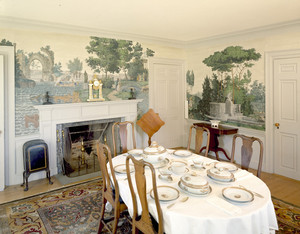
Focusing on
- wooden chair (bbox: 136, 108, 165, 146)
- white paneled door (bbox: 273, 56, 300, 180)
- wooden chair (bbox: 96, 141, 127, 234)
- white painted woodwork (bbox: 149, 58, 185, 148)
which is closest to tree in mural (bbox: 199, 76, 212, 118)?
white painted woodwork (bbox: 149, 58, 185, 148)

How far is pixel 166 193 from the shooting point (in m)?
2.04

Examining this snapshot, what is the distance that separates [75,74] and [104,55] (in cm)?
73

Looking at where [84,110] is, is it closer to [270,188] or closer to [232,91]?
[232,91]

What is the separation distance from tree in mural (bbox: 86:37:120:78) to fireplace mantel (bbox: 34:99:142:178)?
0.70m

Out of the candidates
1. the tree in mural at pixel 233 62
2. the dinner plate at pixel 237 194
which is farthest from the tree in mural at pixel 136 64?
the dinner plate at pixel 237 194

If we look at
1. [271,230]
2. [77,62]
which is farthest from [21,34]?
[271,230]

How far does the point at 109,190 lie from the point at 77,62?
2.82 meters

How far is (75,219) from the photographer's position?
2.94 meters

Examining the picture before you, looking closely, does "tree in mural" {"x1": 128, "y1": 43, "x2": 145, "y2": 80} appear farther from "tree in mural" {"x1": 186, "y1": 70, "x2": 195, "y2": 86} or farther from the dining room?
"tree in mural" {"x1": 186, "y1": 70, "x2": 195, "y2": 86}

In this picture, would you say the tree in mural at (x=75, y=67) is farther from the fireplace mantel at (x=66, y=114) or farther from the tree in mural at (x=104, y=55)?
the fireplace mantel at (x=66, y=114)

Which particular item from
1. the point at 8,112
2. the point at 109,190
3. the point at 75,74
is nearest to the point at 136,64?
the point at 75,74

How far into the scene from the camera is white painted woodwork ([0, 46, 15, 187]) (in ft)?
12.6

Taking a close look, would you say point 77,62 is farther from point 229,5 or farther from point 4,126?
point 229,5

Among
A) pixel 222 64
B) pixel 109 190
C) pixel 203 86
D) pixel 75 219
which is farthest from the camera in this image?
pixel 203 86
